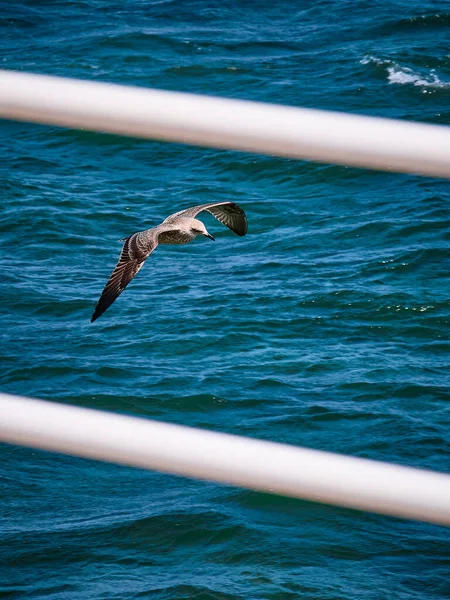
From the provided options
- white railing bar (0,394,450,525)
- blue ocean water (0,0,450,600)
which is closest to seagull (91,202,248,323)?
white railing bar (0,394,450,525)

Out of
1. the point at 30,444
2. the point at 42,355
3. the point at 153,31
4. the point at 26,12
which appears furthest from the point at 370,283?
the point at 30,444

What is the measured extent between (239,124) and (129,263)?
3.61m

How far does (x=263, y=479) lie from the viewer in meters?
0.81

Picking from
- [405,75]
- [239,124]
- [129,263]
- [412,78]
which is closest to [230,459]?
[239,124]

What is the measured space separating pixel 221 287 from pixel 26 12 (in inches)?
336

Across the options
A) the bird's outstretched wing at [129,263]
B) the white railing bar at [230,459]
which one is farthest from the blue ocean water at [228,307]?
the white railing bar at [230,459]

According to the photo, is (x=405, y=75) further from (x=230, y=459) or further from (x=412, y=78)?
(x=230, y=459)

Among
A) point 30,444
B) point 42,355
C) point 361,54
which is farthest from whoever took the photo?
point 361,54

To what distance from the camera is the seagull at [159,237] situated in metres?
3.97

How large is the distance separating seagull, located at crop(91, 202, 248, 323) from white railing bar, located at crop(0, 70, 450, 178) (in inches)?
85.0

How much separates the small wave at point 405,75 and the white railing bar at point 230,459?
15.1m

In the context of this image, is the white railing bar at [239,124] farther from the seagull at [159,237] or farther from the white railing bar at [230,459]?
the seagull at [159,237]

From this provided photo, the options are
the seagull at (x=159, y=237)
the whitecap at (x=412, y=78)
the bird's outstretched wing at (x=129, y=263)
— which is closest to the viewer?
the bird's outstretched wing at (x=129, y=263)

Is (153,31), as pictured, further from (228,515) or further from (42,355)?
(228,515)
